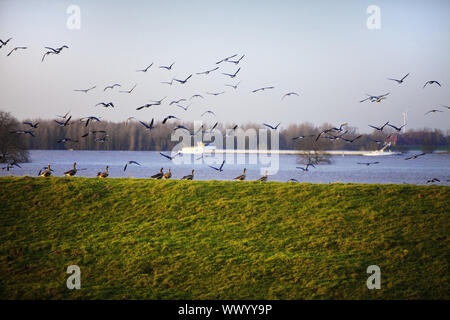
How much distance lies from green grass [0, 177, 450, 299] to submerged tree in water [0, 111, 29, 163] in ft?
153

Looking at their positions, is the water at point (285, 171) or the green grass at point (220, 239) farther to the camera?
the water at point (285, 171)

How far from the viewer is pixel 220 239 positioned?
1286 centimetres

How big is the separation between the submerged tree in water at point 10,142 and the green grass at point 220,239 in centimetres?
4657

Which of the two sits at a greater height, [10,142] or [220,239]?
[10,142]

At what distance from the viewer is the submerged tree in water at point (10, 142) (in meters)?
59.4

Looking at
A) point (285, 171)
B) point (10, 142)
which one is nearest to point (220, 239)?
point (10, 142)

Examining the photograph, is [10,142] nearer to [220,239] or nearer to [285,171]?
[285,171]

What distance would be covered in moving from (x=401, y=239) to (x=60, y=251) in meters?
10.2

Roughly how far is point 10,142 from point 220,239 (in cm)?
5745

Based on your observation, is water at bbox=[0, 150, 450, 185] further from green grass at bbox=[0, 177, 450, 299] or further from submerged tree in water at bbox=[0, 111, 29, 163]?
green grass at bbox=[0, 177, 450, 299]

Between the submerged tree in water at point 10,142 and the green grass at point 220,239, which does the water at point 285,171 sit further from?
the green grass at point 220,239

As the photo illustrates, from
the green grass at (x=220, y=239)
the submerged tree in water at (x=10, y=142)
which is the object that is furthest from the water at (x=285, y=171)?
the green grass at (x=220, y=239)
